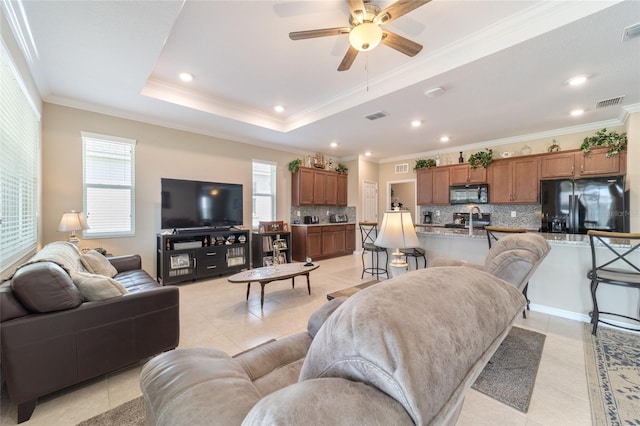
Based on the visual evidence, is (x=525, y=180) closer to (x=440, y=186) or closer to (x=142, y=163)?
(x=440, y=186)

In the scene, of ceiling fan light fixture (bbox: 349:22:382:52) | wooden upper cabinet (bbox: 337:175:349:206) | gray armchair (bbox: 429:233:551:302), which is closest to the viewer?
gray armchair (bbox: 429:233:551:302)

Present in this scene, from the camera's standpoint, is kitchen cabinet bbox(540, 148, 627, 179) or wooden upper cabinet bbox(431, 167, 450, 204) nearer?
kitchen cabinet bbox(540, 148, 627, 179)

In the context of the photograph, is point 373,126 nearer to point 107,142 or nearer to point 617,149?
point 617,149

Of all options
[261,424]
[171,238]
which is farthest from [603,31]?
[171,238]

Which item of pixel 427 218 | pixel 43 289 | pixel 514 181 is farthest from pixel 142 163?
pixel 514 181

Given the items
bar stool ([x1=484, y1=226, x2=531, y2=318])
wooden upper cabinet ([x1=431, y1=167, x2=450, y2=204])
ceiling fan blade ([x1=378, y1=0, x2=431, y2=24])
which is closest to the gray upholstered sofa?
ceiling fan blade ([x1=378, y1=0, x2=431, y2=24])

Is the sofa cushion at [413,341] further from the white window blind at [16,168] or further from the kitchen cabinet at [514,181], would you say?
the kitchen cabinet at [514,181]

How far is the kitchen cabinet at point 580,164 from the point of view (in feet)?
14.2

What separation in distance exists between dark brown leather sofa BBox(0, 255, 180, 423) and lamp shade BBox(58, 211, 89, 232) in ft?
6.44

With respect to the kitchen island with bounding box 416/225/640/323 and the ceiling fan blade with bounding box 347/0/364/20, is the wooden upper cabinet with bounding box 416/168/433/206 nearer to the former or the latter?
the kitchen island with bounding box 416/225/640/323

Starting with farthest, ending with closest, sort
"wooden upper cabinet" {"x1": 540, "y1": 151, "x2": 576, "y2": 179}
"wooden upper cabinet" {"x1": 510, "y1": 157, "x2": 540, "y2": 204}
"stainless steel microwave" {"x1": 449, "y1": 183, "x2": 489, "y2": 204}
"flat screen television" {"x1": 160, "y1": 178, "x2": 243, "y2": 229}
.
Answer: "stainless steel microwave" {"x1": 449, "y1": 183, "x2": 489, "y2": 204} < "wooden upper cabinet" {"x1": 510, "y1": 157, "x2": 540, "y2": 204} < "wooden upper cabinet" {"x1": 540, "y1": 151, "x2": 576, "y2": 179} < "flat screen television" {"x1": 160, "y1": 178, "x2": 243, "y2": 229}

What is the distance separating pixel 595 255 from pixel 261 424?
371cm

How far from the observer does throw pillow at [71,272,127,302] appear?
183 centimetres

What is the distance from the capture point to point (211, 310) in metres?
3.21
